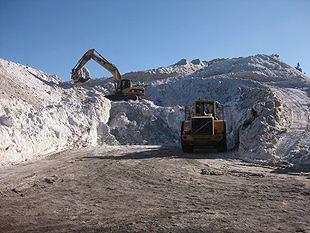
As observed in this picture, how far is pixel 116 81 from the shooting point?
31.7 m

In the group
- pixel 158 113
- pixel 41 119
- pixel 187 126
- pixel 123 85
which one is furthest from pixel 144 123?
pixel 41 119

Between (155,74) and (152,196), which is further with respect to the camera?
(155,74)

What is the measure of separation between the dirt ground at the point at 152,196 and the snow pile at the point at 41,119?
1.33 metres

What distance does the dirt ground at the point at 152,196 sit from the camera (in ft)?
22.0

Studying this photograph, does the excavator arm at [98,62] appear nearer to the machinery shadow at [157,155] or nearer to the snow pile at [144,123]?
the snow pile at [144,123]

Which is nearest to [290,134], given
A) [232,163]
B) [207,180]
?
[232,163]

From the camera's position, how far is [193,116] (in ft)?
56.2

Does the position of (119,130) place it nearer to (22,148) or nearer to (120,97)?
(120,97)

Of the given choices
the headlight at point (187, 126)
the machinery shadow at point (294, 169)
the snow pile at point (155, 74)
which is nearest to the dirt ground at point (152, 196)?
the machinery shadow at point (294, 169)

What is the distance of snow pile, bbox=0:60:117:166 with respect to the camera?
14022 millimetres

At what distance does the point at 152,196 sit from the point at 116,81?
925 inches

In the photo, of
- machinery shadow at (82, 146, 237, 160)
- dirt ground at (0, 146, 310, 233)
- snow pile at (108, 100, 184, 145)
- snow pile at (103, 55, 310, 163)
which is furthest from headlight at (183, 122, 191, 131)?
snow pile at (108, 100, 184, 145)

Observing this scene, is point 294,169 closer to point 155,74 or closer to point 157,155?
point 157,155

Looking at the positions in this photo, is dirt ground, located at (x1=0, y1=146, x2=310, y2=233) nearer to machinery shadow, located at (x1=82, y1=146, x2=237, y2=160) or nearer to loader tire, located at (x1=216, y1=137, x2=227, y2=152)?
machinery shadow, located at (x1=82, y1=146, x2=237, y2=160)
